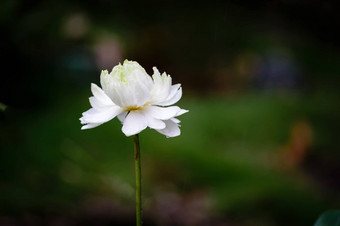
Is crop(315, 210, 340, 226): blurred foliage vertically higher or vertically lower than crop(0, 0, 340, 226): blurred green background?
lower

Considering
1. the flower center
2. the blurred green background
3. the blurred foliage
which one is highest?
the blurred green background

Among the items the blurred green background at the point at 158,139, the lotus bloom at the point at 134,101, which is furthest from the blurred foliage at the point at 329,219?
the blurred green background at the point at 158,139

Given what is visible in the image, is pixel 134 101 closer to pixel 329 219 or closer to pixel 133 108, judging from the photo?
pixel 133 108

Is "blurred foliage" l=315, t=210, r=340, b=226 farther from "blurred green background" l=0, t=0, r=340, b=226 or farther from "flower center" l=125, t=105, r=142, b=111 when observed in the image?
"blurred green background" l=0, t=0, r=340, b=226

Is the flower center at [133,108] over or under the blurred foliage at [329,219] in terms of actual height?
over

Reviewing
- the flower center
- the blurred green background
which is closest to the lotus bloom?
the flower center

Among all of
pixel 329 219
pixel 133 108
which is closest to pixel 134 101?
pixel 133 108

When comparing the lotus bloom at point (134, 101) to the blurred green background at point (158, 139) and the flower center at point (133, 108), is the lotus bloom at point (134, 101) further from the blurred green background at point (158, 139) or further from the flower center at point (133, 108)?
the blurred green background at point (158, 139)
